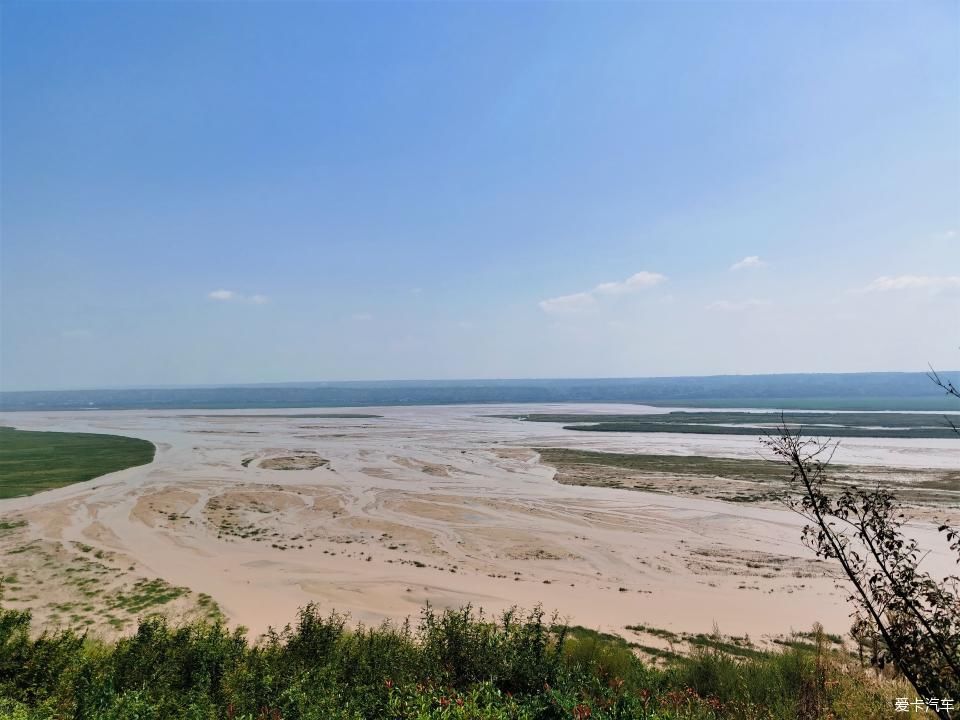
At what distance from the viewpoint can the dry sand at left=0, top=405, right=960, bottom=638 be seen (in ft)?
56.3

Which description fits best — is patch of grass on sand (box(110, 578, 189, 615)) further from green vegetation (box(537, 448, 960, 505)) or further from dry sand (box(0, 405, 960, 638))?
green vegetation (box(537, 448, 960, 505))

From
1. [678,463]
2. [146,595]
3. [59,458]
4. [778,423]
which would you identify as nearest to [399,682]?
[146,595]

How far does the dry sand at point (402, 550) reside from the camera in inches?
676

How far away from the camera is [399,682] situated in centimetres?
854

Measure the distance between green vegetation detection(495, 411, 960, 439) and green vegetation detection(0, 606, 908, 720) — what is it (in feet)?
190

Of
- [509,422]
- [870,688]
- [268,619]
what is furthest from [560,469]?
[509,422]

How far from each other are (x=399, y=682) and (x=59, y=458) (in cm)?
5816

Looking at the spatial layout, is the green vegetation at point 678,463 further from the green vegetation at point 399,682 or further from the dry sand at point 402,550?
the green vegetation at point 399,682

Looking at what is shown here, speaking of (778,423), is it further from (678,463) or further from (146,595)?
(146,595)

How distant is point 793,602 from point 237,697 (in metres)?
18.1

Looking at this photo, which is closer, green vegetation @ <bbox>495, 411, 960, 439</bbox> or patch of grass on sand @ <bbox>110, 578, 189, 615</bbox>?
patch of grass on sand @ <bbox>110, 578, 189, 615</bbox>

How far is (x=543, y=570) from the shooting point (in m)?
20.7

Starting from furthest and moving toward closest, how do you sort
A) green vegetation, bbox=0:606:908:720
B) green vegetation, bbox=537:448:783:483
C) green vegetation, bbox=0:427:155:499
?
green vegetation, bbox=537:448:783:483 < green vegetation, bbox=0:427:155:499 < green vegetation, bbox=0:606:908:720

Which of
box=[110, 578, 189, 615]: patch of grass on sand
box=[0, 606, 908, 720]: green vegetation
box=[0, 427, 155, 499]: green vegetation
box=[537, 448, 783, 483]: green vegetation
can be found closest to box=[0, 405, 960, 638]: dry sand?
box=[110, 578, 189, 615]: patch of grass on sand
